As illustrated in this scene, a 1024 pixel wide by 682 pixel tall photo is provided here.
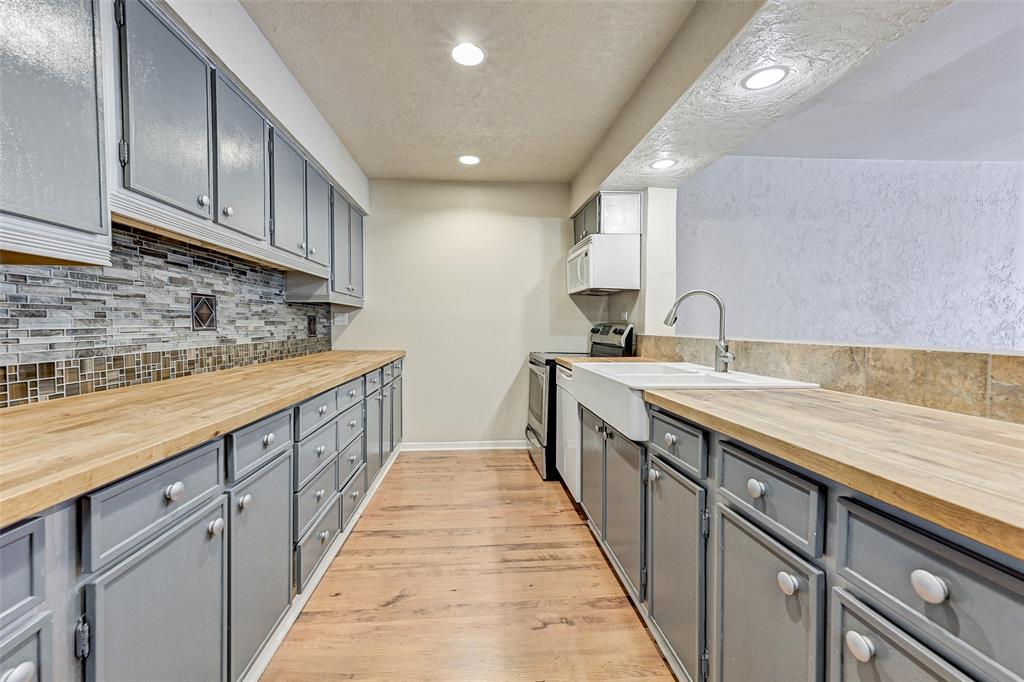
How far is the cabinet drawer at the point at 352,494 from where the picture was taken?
2076 millimetres

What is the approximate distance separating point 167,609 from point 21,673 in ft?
1.00

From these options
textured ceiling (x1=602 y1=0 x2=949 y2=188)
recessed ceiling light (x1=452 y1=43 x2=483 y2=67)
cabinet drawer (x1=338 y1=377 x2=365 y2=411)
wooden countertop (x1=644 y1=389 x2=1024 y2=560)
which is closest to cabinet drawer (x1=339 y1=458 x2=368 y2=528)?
cabinet drawer (x1=338 y1=377 x2=365 y2=411)

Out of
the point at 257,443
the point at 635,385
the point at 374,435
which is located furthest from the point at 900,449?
the point at 374,435

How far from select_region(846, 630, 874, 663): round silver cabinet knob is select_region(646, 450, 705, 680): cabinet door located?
0.44 metres

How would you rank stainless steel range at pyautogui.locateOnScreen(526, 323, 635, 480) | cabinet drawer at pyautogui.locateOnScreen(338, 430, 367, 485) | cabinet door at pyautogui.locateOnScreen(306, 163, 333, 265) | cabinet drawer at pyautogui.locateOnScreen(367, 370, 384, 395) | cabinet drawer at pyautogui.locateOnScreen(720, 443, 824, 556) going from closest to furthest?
cabinet drawer at pyautogui.locateOnScreen(720, 443, 824, 556), cabinet drawer at pyautogui.locateOnScreen(338, 430, 367, 485), cabinet door at pyautogui.locateOnScreen(306, 163, 333, 265), cabinet drawer at pyautogui.locateOnScreen(367, 370, 384, 395), stainless steel range at pyautogui.locateOnScreen(526, 323, 635, 480)

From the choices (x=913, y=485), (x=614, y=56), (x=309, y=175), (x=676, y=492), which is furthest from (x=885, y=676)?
(x=309, y=175)

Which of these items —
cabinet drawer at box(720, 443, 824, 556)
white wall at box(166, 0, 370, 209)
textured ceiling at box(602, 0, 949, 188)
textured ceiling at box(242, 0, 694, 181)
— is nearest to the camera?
cabinet drawer at box(720, 443, 824, 556)

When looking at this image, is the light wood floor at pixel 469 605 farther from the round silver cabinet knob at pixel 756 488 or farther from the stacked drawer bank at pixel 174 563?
the round silver cabinet knob at pixel 756 488

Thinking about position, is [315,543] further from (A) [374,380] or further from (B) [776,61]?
(B) [776,61]

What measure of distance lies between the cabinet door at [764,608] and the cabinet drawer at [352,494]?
1.72m

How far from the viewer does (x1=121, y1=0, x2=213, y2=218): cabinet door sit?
3.70ft

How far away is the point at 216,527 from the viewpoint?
101 centimetres

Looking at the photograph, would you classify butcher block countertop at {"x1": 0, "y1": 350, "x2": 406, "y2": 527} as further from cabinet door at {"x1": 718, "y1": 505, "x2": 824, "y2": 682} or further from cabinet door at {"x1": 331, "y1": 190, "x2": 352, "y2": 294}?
cabinet door at {"x1": 331, "y1": 190, "x2": 352, "y2": 294}

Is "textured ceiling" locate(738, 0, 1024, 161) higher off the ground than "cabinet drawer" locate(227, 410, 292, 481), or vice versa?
"textured ceiling" locate(738, 0, 1024, 161)
